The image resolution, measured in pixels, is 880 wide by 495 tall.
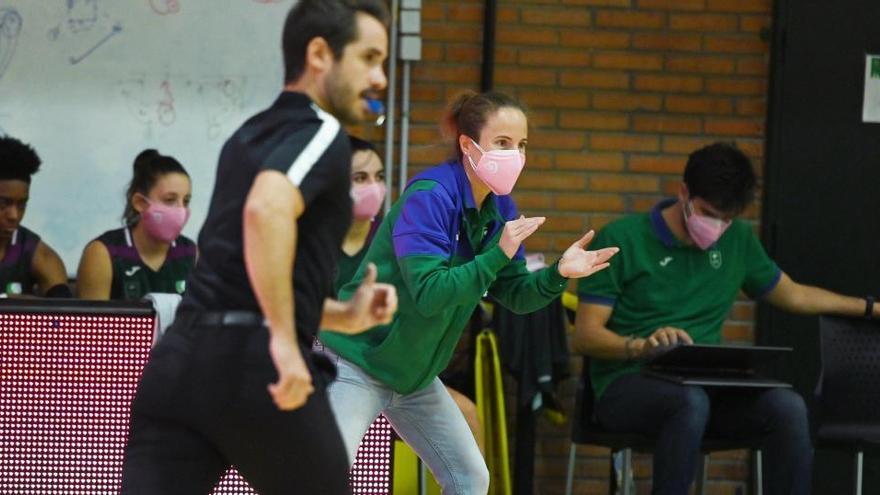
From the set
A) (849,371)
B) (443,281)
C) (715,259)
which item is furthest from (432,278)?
(849,371)

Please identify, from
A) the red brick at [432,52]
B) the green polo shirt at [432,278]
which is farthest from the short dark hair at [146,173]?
the green polo shirt at [432,278]

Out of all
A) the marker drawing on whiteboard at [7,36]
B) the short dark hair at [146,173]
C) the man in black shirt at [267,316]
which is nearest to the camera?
the man in black shirt at [267,316]

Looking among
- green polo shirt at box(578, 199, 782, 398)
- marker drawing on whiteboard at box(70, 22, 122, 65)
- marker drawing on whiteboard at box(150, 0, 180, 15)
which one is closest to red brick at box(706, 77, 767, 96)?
green polo shirt at box(578, 199, 782, 398)

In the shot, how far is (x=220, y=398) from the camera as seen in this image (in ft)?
8.45

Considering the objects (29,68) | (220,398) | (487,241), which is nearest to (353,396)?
(487,241)

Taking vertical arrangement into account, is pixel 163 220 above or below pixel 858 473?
above

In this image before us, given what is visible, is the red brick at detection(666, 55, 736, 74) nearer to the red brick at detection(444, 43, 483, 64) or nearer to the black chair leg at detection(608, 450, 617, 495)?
the red brick at detection(444, 43, 483, 64)

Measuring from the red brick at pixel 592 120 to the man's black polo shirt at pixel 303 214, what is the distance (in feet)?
12.5

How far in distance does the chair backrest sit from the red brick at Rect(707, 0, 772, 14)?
5.35 feet

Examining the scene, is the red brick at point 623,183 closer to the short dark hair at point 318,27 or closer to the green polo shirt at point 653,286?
the green polo shirt at point 653,286

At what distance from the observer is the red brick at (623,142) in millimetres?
6438

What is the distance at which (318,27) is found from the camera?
270cm

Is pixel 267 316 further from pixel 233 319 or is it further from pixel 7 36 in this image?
pixel 7 36

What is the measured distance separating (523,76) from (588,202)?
0.65m
